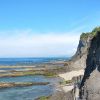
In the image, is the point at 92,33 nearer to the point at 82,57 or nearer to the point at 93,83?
the point at 82,57

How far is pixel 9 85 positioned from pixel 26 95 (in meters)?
18.9

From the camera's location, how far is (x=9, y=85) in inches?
3120

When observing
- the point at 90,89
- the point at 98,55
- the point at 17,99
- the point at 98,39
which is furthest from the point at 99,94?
the point at 17,99

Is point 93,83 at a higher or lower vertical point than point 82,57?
lower

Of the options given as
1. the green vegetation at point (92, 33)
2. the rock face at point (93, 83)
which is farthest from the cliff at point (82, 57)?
the rock face at point (93, 83)

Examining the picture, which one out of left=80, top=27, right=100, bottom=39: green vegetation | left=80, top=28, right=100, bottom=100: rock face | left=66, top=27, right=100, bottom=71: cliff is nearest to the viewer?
left=80, top=28, right=100, bottom=100: rock face

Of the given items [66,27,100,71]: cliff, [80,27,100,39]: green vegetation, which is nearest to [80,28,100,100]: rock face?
[80,27,100,39]: green vegetation

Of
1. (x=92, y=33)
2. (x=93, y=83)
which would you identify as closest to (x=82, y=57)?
(x=92, y=33)

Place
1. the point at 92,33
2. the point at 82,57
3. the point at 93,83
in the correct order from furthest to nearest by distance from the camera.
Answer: the point at 82,57 → the point at 92,33 → the point at 93,83

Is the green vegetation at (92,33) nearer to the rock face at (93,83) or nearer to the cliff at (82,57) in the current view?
the cliff at (82,57)

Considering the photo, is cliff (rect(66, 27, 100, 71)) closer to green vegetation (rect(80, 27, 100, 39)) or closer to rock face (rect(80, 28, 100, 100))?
green vegetation (rect(80, 27, 100, 39))

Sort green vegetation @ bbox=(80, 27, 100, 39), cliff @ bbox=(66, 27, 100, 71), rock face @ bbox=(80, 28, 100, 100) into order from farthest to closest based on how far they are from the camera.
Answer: cliff @ bbox=(66, 27, 100, 71), green vegetation @ bbox=(80, 27, 100, 39), rock face @ bbox=(80, 28, 100, 100)

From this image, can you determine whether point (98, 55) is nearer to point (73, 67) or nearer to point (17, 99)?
point (17, 99)

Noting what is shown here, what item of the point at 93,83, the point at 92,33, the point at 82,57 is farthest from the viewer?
the point at 82,57
